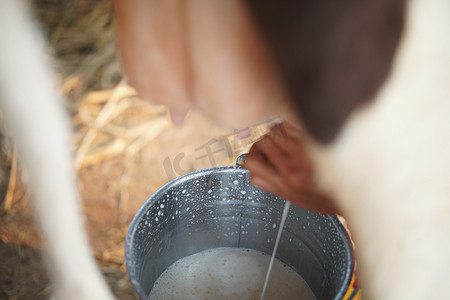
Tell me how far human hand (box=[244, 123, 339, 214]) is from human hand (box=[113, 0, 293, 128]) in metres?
0.04

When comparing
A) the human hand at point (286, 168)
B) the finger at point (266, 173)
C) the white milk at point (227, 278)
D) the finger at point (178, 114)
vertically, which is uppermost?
the finger at point (178, 114)

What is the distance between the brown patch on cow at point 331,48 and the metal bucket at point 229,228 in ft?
1.02

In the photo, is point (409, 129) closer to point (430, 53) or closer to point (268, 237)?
point (430, 53)

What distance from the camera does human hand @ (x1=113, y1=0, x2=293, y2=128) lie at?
18 centimetres

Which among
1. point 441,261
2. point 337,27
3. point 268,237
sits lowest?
point 268,237

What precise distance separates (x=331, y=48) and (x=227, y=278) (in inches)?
18.8

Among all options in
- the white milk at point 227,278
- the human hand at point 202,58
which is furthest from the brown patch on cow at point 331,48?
the white milk at point 227,278

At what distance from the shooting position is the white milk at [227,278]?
591 millimetres

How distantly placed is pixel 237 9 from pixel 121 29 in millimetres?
51

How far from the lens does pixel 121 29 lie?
197mm

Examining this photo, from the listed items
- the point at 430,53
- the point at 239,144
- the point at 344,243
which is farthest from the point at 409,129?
the point at 239,144

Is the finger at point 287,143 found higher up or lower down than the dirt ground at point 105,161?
higher up

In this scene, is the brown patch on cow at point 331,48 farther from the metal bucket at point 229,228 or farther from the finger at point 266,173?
the metal bucket at point 229,228

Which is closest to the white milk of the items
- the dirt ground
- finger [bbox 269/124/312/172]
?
the dirt ground
